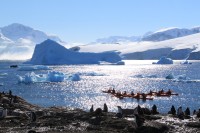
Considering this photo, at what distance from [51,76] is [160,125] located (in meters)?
66.4

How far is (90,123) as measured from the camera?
27484 mm

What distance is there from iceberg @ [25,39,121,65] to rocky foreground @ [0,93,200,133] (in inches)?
4467

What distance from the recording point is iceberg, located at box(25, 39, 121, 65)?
477 feet

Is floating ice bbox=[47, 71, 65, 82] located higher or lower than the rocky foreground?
higher

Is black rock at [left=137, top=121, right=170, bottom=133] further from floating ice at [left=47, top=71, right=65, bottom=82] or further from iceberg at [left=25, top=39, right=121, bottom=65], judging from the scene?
iceberg at [left=25, top=39, right=121, bottom=65]

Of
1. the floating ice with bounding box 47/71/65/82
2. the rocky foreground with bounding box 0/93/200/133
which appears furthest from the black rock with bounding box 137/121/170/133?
the floating ice with bounding box 47/71/65/82

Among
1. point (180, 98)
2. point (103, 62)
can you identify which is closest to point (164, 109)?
point (180, 98)

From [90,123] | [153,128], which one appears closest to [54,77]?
[90,123]

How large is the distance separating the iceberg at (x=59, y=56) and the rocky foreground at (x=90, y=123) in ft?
372

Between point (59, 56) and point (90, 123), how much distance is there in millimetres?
125262

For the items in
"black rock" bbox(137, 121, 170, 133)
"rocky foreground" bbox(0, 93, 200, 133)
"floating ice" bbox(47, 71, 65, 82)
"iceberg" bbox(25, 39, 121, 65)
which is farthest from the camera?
"iceberg" bbox(25, 39, 121, 65)

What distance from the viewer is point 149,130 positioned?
24047 mm

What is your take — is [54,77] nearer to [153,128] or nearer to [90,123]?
[90,123]

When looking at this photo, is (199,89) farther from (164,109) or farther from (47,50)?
(47,50)
